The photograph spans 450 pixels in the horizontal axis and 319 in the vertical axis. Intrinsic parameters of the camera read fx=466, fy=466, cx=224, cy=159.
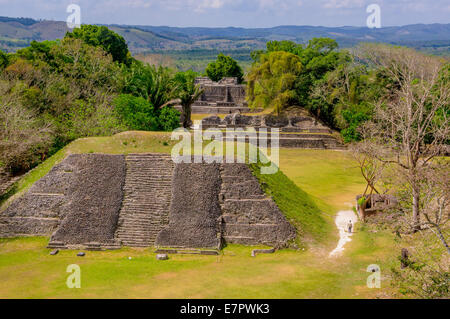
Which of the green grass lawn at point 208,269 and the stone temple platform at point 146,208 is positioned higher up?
the stone temple platform at point 146,208

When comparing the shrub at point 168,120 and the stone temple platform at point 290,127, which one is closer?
the shrub at point 168,120

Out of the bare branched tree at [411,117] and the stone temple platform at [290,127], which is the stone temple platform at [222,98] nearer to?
the stone temple platform at [290,127]

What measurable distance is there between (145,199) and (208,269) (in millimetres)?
5197

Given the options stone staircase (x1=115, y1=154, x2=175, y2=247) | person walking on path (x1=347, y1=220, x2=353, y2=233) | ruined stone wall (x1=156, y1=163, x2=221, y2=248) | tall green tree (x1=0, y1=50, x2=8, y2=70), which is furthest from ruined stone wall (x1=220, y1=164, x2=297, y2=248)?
tall green tree (x1=0, y1=50, x2=8, y2=70)

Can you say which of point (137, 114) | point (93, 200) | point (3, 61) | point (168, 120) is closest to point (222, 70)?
point (3, 61)

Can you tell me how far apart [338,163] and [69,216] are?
23014 mm

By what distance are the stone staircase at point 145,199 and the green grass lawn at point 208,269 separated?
75 centimetres

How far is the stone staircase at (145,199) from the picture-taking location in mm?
19219

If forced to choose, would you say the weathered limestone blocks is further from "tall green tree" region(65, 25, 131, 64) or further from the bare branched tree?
"tall green tree" region(65, 25, 131, 64)

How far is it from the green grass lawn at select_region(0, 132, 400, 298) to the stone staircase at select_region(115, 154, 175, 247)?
75cm

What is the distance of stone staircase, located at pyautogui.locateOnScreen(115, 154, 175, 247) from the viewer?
63.1 ft

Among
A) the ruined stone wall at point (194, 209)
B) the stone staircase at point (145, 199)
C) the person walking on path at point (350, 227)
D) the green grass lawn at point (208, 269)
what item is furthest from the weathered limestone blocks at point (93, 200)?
the person walking on path at point (350, 227)

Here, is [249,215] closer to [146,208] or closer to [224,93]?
[146,208]
